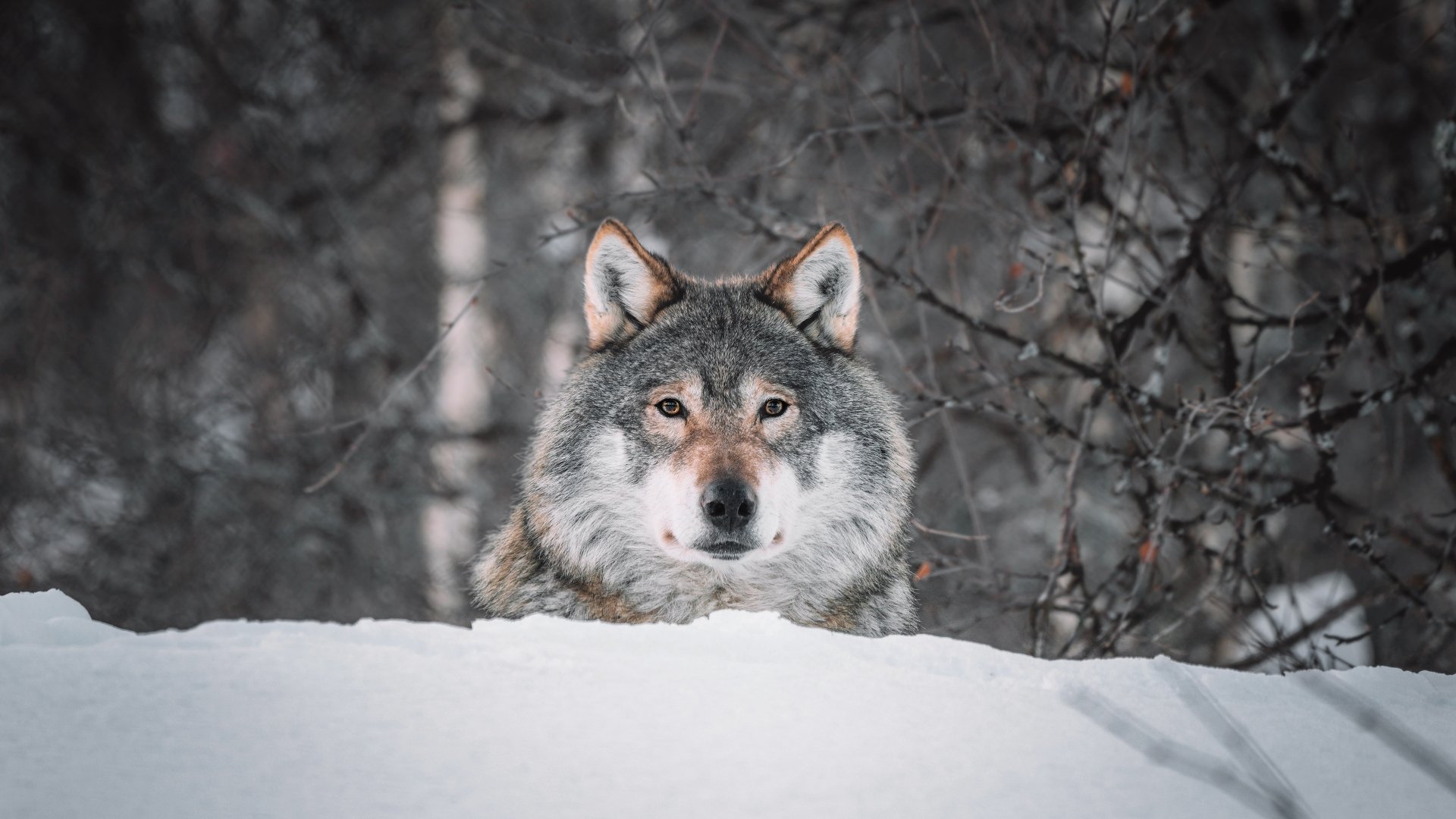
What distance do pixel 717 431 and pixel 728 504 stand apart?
363 millimetres

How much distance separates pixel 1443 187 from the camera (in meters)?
4.10

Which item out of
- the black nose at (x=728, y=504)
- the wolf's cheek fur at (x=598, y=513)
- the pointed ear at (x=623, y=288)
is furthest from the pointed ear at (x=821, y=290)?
the black nose at (x=728, y=504)

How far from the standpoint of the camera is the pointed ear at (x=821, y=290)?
12.6 feet

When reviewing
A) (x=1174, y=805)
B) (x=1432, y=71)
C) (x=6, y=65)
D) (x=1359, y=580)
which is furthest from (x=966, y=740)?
(x=6, y=65)

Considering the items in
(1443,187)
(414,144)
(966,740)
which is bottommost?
(966,740)

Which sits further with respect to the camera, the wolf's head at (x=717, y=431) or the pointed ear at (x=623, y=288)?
the pointed ear at (x=623, y=288)

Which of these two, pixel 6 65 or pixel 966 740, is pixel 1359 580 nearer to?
pixel 966 740

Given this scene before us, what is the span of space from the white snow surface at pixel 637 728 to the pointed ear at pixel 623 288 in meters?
1.53

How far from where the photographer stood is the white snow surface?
186 centimetres

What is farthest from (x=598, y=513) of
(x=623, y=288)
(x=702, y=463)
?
(x=623, y=288)

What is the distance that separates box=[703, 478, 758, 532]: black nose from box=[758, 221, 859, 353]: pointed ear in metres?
0.94

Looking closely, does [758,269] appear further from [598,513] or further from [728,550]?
[728,550]

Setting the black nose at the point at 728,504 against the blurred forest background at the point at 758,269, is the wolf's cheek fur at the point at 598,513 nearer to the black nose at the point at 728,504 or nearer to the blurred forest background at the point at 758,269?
the black nose at the point at 728,504

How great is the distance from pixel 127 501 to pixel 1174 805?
844 cm
